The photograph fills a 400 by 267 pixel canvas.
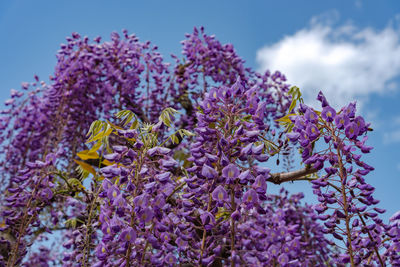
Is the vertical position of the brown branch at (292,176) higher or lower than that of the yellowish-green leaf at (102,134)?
lower

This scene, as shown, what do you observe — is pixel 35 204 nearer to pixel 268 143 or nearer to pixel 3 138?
pixel 268 143

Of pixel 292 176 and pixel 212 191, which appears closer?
pixel 212 191

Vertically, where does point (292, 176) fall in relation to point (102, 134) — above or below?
below

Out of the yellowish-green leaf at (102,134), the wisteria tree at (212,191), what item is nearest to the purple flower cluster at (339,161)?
the wisteria tree at (212,191)

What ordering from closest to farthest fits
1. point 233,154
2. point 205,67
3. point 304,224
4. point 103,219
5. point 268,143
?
1. point 233,154
2. point 103,219
3. point 268,143
4. point 304,224
5. point 205,67

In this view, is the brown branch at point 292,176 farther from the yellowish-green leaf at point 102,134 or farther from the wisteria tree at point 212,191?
the yellowish-green leaf at point 102,134

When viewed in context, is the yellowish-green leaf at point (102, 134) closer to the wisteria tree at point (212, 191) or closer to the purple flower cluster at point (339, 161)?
the wisteria tree at point (212, 191)

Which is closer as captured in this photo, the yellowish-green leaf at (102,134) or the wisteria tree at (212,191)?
the wisteria tree at (212,191)

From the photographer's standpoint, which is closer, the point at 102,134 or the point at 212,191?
the point at 212,191

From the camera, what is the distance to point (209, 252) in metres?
1.65

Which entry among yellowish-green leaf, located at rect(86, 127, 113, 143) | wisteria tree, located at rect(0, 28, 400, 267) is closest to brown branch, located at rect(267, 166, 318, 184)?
wisteria tree, located at rect(0, 28, 400, 267)

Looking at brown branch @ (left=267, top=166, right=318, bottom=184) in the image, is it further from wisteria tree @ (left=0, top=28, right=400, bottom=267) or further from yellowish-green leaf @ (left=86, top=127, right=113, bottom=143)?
yellowish-green leaf @ (left=86, top=127, right=113, bottom=143)

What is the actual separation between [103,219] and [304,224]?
3.79 meters

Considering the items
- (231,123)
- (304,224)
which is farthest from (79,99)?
(231,123)
